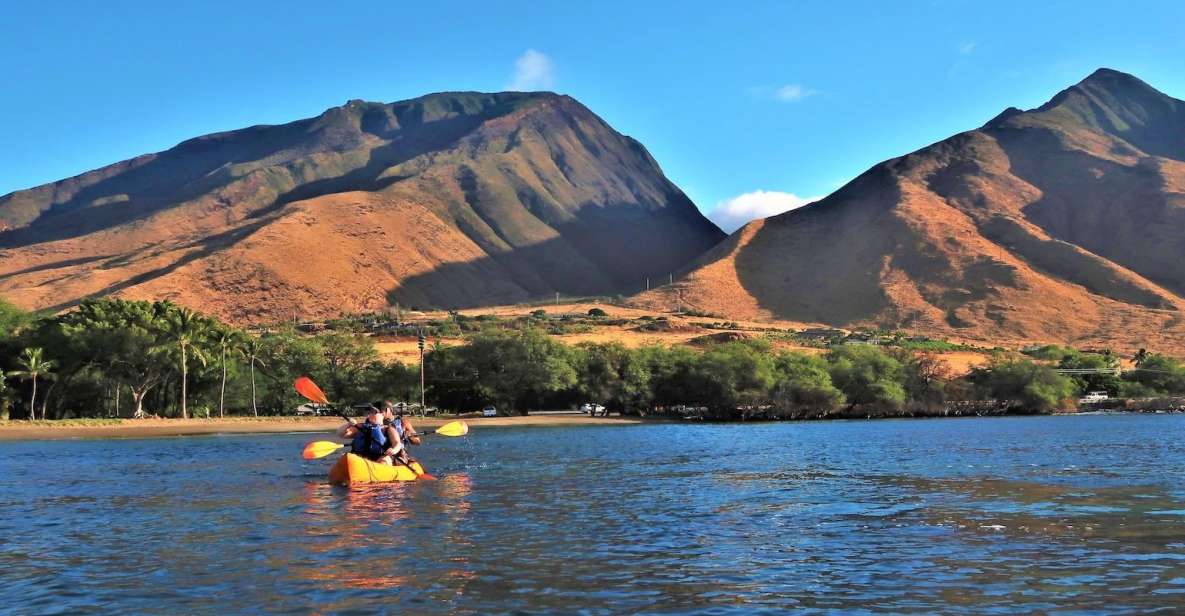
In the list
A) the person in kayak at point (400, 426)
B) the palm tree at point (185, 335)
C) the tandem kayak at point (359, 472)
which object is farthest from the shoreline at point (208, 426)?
the tandem kayak at point (359, 472)

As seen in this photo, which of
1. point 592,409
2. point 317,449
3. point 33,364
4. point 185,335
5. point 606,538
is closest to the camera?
point 606,538

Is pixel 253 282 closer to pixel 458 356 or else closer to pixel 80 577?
pixel 458 356

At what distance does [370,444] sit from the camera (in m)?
33.1

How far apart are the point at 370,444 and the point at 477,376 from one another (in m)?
63.1

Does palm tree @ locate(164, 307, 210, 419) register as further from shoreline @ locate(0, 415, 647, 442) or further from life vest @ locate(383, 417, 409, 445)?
life vest @ locate(383, 417, 409, 445)

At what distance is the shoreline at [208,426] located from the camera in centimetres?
6750

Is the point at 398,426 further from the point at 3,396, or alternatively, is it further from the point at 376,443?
the point at 3,396

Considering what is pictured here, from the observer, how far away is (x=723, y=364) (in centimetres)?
9956

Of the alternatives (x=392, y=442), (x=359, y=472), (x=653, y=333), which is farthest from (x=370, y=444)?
(x=653, y=333)

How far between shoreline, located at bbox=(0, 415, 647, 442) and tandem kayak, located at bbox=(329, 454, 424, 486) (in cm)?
4068

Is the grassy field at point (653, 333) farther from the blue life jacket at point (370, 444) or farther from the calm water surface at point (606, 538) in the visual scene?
the calm water surface at point (606, 538)

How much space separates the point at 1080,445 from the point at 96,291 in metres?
174

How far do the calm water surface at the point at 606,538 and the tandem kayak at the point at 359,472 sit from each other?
883 millimetres

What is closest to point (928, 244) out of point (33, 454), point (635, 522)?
point (33, 454)
